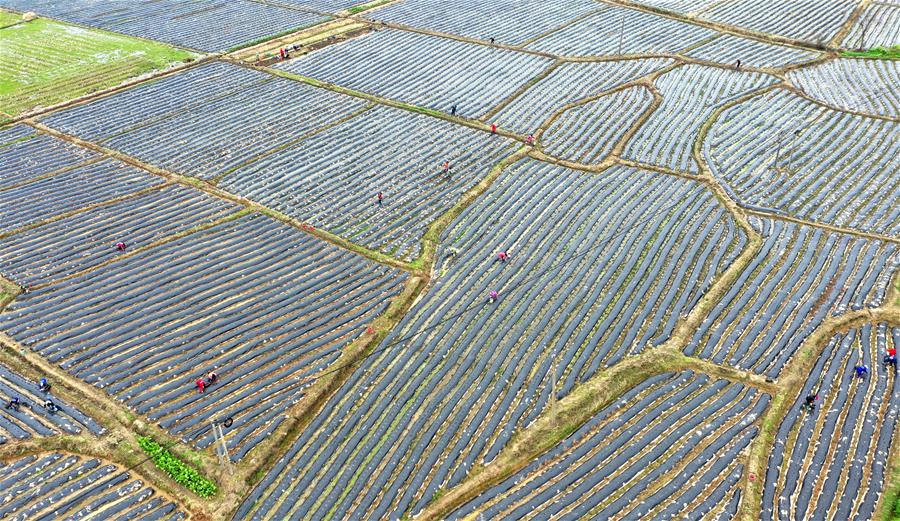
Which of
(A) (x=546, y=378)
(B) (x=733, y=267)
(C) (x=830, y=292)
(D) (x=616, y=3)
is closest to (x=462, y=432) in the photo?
(A) (x=546, y=378)

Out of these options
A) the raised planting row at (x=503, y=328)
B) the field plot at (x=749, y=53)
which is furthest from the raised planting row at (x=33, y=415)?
the field plot at (x=749, y=53)

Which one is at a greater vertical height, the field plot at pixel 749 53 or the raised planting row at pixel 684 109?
the field plot at pixel 749 53

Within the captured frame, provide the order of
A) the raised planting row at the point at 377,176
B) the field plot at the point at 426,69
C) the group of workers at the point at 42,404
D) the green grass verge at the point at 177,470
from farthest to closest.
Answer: the field plot at the point at 426,69 → the raised planting row at the point at 377,176 → the group of workers at the point at 42,404 → the green grass verge at the point at 177,470

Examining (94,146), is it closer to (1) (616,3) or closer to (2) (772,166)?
(2) (772,166)

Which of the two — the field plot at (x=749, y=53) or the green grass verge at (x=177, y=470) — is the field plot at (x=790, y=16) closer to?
the field plot at (x=749, y=53)

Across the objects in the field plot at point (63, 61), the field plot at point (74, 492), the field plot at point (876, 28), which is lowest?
the field plot at point (74, 492)

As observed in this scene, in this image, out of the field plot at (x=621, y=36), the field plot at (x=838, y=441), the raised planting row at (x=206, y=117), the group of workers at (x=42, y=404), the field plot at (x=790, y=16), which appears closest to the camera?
the field plot at (x=838, y=441)
